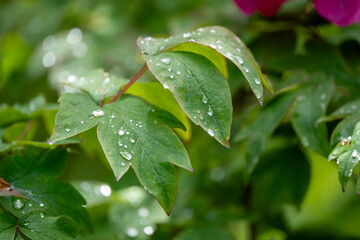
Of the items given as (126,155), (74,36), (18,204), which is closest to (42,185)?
(18,204)

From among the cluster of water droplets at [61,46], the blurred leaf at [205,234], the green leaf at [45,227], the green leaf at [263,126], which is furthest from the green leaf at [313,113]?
the cluster of water droplets at [61,46]

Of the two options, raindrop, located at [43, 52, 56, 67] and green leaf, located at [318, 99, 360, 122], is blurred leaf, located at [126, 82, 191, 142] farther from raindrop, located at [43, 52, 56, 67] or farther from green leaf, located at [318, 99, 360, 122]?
raindrop, located at [43, 52, 56, 67]

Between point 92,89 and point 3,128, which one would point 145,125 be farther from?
point 3,128

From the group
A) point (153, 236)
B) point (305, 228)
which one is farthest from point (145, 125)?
point (305, 228)

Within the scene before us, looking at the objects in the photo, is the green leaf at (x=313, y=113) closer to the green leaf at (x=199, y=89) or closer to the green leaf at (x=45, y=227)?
the green leaf at (x=199, y=89)

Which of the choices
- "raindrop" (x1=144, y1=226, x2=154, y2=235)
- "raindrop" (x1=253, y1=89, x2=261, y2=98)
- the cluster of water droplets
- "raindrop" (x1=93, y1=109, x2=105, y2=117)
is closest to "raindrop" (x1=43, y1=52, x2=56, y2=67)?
the cluster of water droplets
